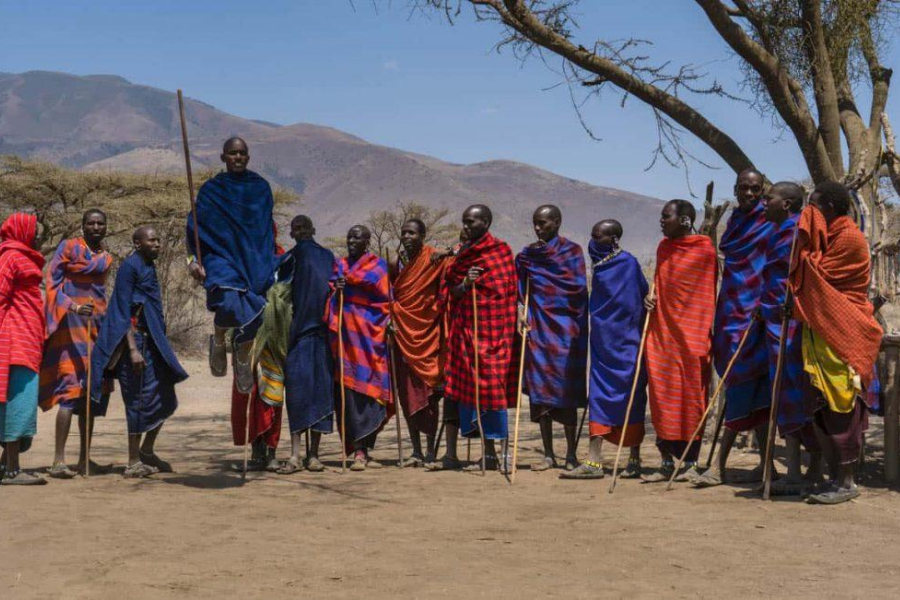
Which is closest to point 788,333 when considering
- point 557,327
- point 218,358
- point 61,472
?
point 557,327

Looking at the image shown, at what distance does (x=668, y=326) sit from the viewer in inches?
318

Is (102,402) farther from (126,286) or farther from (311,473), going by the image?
(311,473)

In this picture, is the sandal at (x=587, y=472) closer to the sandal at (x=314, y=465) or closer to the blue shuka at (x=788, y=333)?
the blue shuka at (x=788, y=333)

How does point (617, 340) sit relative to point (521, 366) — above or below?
above

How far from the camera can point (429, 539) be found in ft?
20.2

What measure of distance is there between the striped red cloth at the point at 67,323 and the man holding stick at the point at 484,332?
9.27ft

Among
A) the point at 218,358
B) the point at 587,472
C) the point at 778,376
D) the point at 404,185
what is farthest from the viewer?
the point at 404,185

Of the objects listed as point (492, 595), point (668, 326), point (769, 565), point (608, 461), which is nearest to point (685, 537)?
point (769, 565)

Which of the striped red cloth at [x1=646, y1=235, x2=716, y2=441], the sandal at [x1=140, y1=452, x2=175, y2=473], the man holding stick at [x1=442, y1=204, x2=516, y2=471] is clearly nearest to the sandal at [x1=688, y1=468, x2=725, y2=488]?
the striped red cloth at [x1=646, y1=235, x2=716, y2=441]

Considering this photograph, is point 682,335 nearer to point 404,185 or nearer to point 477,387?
point 477,387

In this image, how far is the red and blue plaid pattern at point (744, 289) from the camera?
25.3 ft

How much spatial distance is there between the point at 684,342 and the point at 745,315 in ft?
1.60

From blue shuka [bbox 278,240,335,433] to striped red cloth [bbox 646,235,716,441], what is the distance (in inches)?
104

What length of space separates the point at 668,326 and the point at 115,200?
Result: 21.5m
